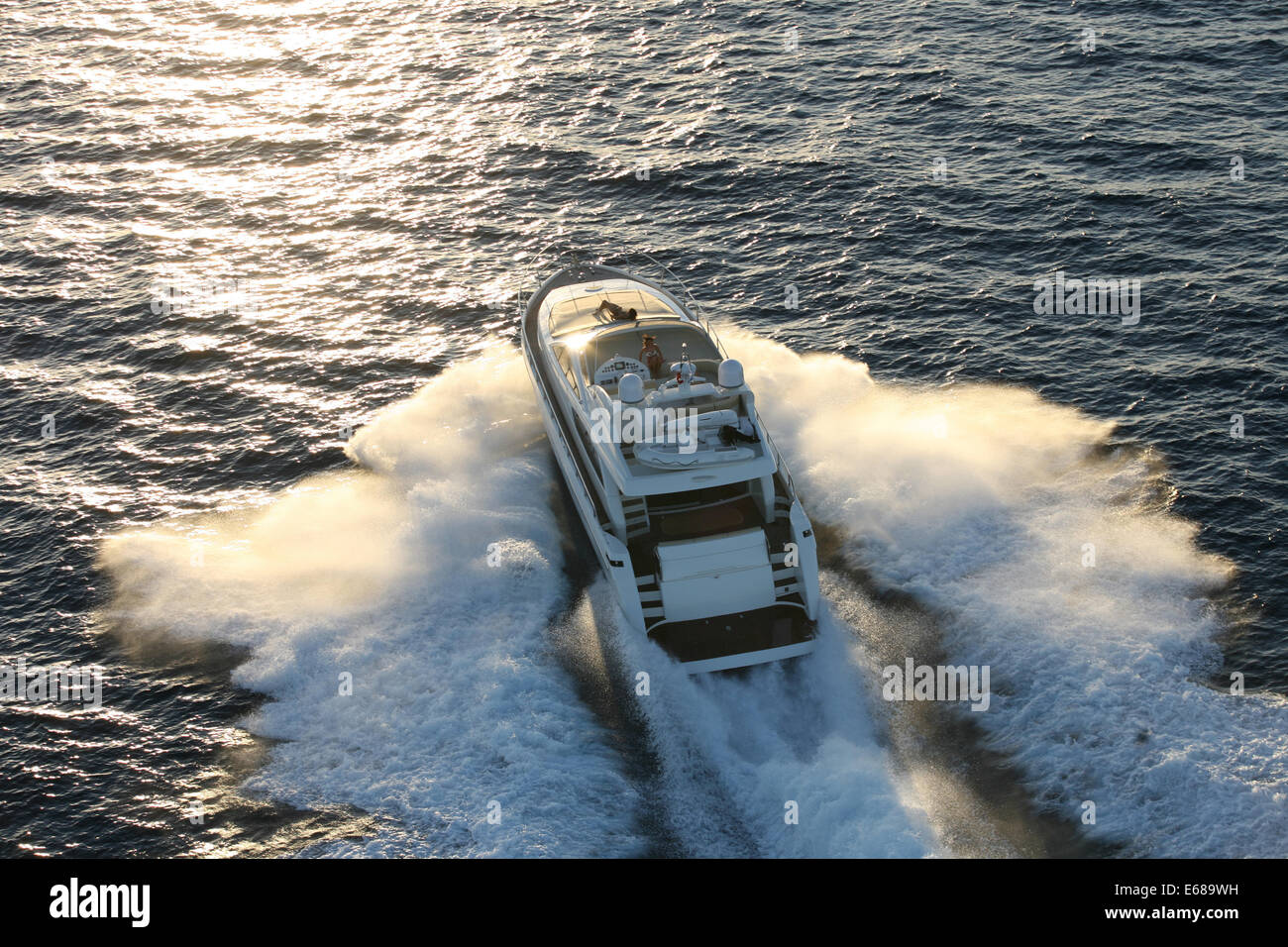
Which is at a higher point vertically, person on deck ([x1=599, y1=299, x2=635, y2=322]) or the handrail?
person on deck ([x1=599, y1=299, x2=635, y2=322])

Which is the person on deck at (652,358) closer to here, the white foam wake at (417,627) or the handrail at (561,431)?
the handrail at (561,431)

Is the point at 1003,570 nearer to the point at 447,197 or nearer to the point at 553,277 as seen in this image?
the point at 553,277

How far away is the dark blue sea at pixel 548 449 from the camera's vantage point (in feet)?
52.8

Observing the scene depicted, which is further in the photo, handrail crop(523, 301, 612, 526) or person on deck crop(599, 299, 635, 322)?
person on deck crop(599, 299, 635, 322)

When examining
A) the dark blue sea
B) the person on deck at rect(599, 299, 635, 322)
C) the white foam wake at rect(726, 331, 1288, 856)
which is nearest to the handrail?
the dark blue sea

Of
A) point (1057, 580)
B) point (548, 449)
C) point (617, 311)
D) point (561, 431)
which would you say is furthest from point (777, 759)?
point (617, 311)

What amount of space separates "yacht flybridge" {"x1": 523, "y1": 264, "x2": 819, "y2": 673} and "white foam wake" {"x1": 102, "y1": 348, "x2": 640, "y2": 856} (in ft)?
5.50

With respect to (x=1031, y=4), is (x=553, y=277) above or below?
below

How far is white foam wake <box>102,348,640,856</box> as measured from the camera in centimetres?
1587

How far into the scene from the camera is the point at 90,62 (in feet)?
146

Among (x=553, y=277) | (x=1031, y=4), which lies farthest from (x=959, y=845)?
(x=1031, y=4)

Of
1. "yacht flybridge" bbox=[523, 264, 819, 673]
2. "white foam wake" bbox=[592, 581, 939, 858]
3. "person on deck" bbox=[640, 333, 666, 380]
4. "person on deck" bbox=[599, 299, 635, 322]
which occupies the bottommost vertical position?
"white foam wake" bbox=[592, 581, 939, 858]

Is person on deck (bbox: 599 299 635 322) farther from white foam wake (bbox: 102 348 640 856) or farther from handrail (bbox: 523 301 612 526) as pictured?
white foam wake (bbox: 102 348 640 856)
